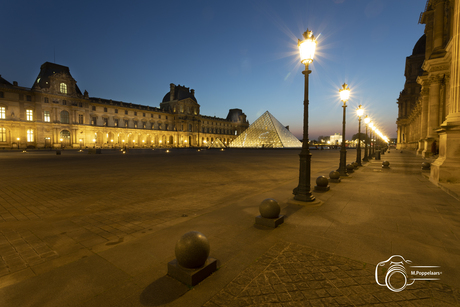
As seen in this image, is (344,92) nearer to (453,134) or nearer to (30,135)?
(453,134)

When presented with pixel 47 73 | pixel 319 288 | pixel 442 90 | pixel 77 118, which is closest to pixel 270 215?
pixel 319 288

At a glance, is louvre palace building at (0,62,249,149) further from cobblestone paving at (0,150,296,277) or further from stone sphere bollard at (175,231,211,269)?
stone sphere bollard at (175,231,211,269)

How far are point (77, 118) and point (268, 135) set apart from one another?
4848cm

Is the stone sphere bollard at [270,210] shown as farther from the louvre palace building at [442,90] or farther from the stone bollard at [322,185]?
the louvre palace building at [442,90]

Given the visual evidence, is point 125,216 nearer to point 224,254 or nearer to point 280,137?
point 224,254

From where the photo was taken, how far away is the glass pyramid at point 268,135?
59.2 m

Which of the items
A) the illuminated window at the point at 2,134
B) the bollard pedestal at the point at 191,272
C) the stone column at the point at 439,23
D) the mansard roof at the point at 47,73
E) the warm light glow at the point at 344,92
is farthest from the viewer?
the mansard roof at the point at 47,73

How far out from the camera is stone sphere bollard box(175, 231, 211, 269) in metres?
2.40

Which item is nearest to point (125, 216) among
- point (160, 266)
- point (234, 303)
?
point (160, 266)

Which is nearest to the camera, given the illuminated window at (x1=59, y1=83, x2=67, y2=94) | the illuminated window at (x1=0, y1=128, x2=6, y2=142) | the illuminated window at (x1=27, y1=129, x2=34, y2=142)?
the illuminated window at (x1=0, y1=128, x2=6, y2=142)

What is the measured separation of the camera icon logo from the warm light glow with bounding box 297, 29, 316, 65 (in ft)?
14.7

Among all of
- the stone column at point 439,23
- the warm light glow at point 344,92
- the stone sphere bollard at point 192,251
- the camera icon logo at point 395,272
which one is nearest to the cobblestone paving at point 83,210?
the stone sphere bollard at point 192,251

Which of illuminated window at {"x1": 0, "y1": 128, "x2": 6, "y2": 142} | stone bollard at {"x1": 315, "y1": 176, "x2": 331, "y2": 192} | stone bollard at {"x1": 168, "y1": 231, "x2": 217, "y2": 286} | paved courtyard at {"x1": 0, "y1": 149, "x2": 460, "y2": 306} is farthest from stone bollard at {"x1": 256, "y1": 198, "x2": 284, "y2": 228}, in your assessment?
illuminated window at {"x1": 0, "y1": 128, "x2": 6, "y2": 142}

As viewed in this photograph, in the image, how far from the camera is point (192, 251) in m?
2.41
